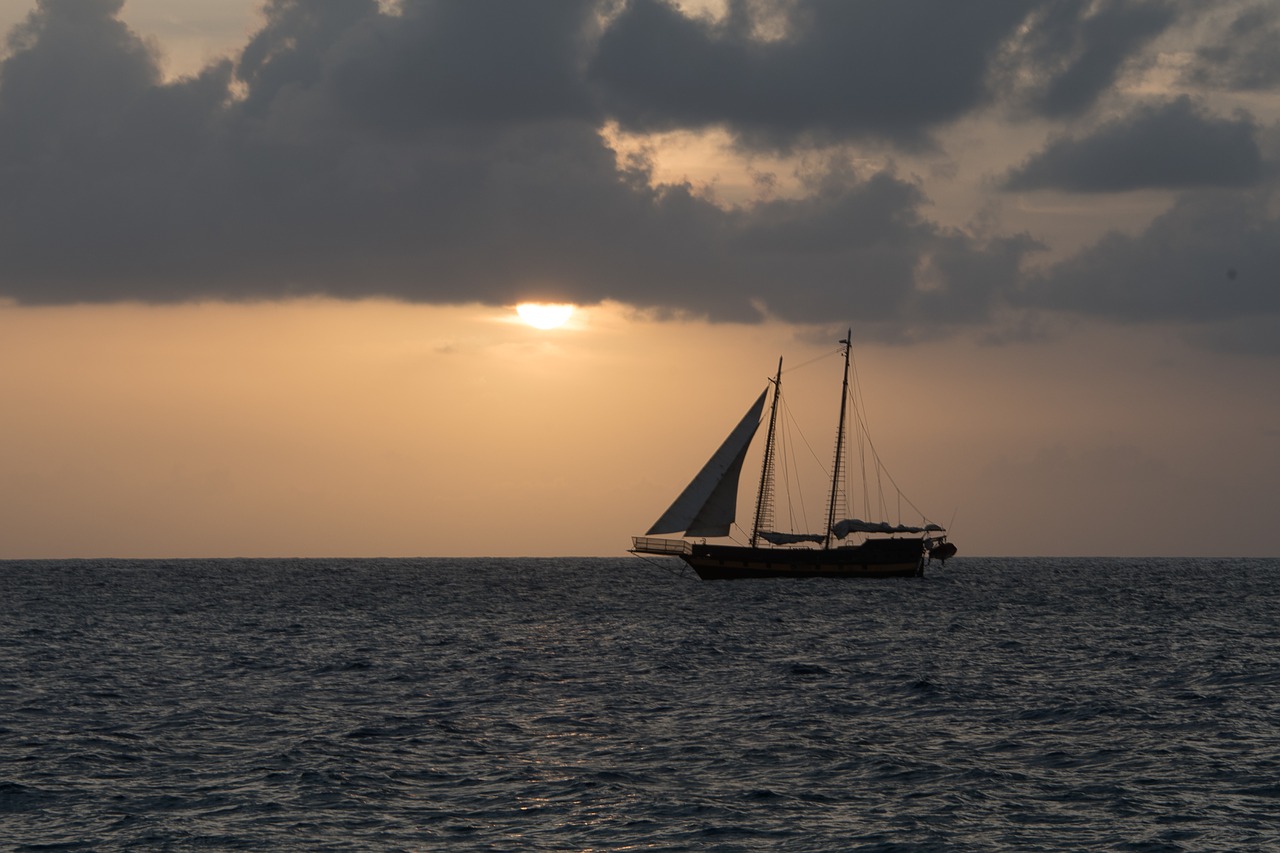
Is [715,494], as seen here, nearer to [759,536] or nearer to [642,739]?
[759,536]

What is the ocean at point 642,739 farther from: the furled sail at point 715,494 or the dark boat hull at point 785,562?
the dark boat hull at point 785,562

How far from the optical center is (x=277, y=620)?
87.2m

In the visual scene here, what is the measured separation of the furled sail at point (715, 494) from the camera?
118 metres

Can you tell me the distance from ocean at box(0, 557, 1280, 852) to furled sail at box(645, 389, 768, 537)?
1593 inches

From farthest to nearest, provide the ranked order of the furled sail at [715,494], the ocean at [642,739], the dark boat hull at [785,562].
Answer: the dark boat hull at [785,562] < the furled sail at [715,494] < the ocean at [642,739]

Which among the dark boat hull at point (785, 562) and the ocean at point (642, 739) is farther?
the dark boat hull at point (785, 562)

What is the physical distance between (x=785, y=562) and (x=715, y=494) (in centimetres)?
1392

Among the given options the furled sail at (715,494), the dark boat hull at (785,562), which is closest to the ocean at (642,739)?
the furled sail at (715,494)

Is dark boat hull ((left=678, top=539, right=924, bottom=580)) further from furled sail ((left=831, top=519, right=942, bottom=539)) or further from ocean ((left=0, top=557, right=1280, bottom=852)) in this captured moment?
ocean ((left=0, top=557, right=1280, bottom=852))

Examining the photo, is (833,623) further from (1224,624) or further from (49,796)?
(49,796)

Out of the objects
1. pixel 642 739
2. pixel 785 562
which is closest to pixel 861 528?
pixel 785 562

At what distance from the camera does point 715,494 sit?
118 metres

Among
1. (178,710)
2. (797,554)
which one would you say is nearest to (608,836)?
(178,710)

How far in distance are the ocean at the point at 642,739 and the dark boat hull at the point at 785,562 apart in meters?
51.0
